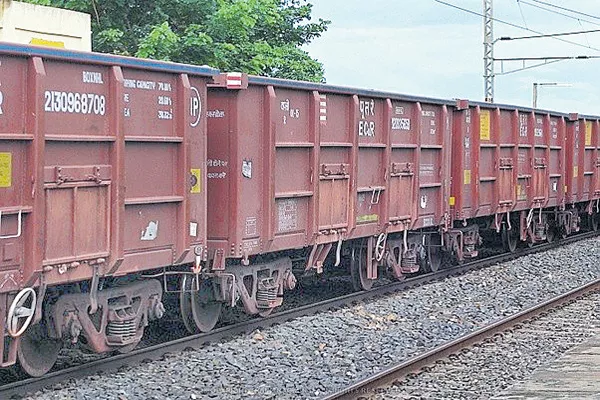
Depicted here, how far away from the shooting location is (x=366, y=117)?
49.3 feet

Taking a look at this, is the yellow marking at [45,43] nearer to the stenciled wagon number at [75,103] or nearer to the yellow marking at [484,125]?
the stenciled wagon number at [75,103]

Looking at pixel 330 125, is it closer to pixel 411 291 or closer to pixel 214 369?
pixel 411 291

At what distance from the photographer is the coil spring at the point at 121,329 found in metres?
10.4

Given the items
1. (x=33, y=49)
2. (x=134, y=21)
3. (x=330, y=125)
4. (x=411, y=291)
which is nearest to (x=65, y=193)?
(x=33, y=49)

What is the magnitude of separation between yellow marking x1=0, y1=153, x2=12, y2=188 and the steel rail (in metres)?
3.04

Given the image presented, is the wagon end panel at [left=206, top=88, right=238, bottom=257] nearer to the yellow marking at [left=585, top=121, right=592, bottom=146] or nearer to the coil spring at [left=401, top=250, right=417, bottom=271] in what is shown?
the coil spring at [left=401, top=250, right=417, bottom=271]

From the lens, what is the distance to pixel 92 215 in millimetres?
9477

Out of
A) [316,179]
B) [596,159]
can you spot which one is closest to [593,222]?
[596,159]

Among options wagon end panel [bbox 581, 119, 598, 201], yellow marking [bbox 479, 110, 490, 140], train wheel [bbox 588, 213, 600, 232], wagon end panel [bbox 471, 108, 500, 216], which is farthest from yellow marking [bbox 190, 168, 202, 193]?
train wheel [bbox 588, 213, 600, 232]

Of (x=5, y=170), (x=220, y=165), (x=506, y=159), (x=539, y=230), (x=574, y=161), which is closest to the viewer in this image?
(x=5, y=170)

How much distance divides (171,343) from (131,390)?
1.80m

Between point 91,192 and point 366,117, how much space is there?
6294 millimetres

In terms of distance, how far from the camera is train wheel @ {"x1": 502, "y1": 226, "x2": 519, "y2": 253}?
2230cm

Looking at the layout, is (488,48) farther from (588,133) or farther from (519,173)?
(519,173)
